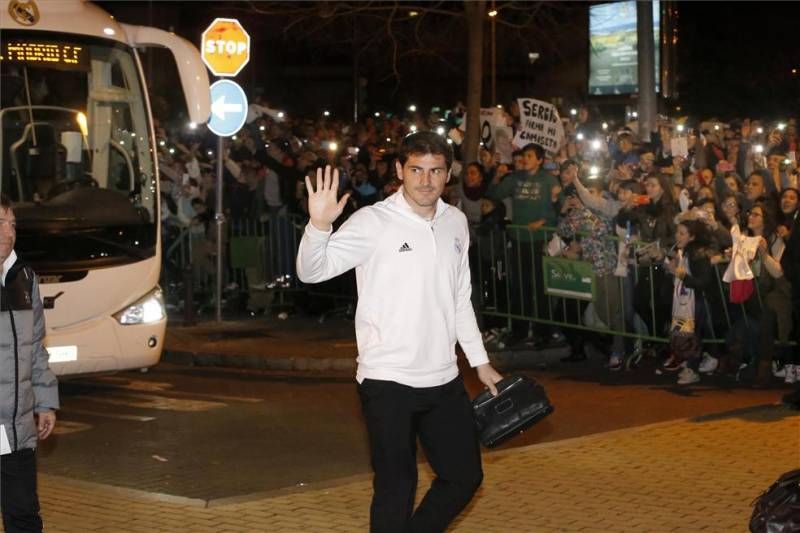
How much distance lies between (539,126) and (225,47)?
14.0ft

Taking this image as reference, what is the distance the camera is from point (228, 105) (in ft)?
55.2

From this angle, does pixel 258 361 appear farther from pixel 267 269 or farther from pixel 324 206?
pixel 324 206

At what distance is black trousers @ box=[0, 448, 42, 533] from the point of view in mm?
5859

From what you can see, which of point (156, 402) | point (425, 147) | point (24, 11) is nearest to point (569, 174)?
point (156, 402)

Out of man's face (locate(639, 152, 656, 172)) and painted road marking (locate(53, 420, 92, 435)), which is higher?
man's face (locate(639, 152, 656, 172))

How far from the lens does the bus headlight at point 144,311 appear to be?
11.8 m

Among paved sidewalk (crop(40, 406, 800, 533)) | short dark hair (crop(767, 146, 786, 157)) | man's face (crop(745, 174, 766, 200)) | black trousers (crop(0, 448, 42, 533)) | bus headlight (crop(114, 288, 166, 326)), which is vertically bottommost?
paved sidewalk (crop(40, 406, 800, 533))

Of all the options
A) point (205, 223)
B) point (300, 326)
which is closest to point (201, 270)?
point (205, 223)

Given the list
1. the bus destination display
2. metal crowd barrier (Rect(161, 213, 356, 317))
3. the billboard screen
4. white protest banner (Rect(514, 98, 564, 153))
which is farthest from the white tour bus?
the billboard screen

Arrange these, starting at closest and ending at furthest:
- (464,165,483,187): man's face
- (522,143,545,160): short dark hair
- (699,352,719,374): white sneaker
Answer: (699,352,719,374): white sneaker < (522,143,545,160): short dark hair < (464,165,483,187): man's face

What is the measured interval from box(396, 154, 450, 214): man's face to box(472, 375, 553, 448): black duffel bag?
0.92 meters

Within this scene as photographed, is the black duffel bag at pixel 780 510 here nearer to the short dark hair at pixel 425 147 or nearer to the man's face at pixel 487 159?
the short dark hair at pixel 425 147

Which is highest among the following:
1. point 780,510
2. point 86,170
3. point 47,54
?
point 47,54

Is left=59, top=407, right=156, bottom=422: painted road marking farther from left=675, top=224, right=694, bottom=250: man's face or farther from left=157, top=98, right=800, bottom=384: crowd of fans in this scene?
left=675, top=224, right=694, bottom=250: man's face
